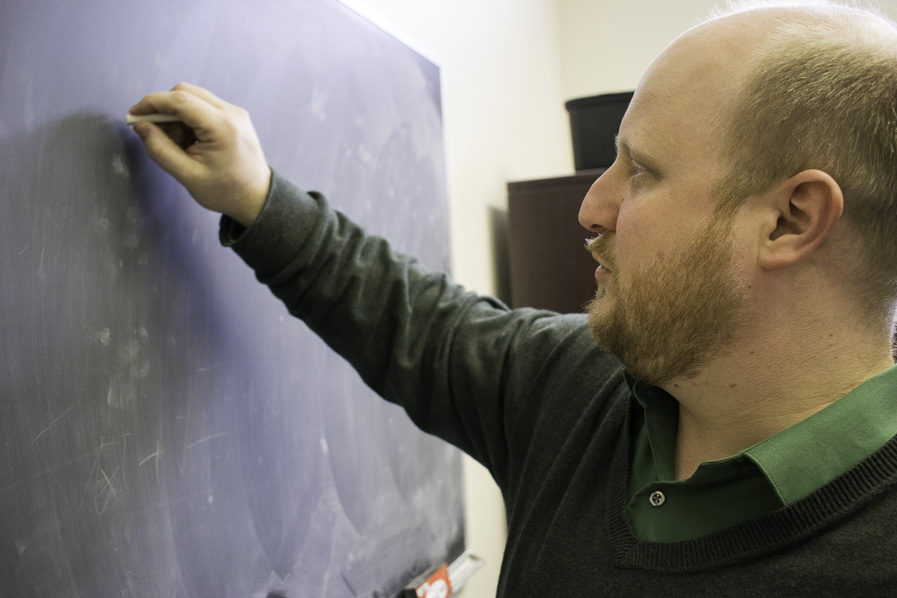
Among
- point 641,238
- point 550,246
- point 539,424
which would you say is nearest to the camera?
point 641,238

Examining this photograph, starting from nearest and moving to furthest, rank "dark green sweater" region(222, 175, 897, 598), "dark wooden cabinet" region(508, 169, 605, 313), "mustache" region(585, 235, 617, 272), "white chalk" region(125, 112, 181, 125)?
"dark green sweater" region(222, 175, 897, 598) < "white chalk" region(125, 112, 181, 125) < "mustache" region(585, 235, 617, 272) < "dark wooden cabinet" region(508, 169, 605, 313)

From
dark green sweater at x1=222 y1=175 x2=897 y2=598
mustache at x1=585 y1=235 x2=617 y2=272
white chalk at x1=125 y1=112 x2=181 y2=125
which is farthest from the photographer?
mustache at x1=585 y1=235 x2=617 y2=272

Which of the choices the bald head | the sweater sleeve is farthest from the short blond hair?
the sweater sleeve

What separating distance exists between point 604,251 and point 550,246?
0.98m

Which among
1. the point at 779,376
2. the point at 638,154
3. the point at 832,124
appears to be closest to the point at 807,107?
the point at 832,124

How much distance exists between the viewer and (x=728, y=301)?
844 mm

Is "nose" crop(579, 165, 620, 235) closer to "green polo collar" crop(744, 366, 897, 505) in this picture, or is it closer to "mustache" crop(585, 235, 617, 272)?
"mustache" crop(585, 235, 617, 272)

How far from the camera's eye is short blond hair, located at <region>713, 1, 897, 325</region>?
0.81 m

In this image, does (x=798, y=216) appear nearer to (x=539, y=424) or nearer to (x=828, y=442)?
(x=828, y=442)

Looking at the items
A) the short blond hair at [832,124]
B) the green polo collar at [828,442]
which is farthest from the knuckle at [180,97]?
the green polo collar at [828,442]

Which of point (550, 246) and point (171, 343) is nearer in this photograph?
point (171, 343)

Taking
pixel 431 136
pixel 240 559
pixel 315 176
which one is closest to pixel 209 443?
pixel 240 559

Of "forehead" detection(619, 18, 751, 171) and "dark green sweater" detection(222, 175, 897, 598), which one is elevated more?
"forehead" detection(619, 18, 751, 171)

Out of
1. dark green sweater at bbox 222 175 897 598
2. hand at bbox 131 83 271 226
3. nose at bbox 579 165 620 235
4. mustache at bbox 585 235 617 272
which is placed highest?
hand at bbox 131 83 271 226
